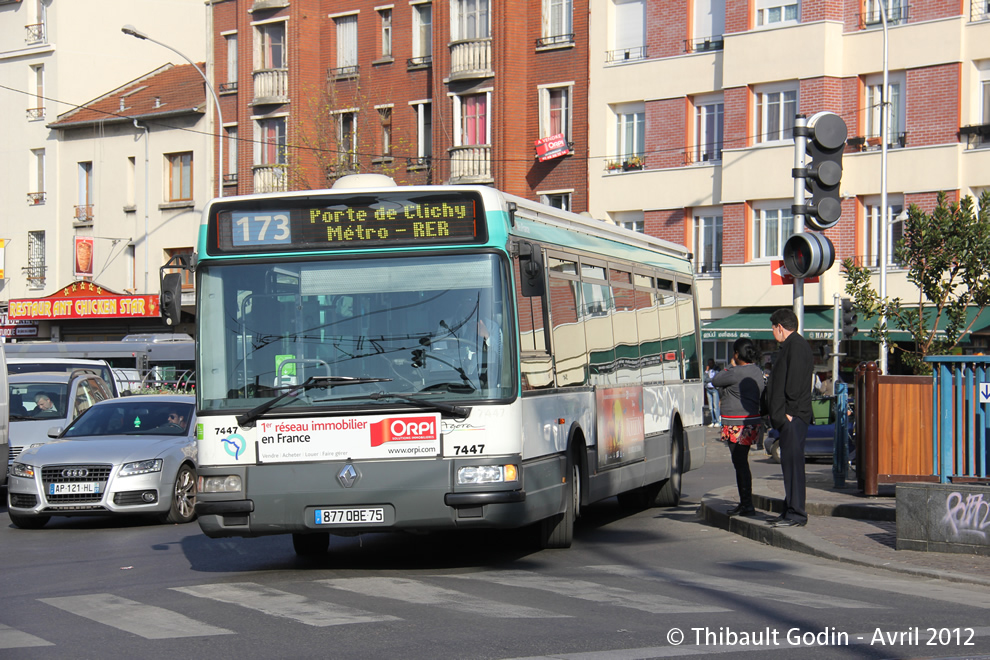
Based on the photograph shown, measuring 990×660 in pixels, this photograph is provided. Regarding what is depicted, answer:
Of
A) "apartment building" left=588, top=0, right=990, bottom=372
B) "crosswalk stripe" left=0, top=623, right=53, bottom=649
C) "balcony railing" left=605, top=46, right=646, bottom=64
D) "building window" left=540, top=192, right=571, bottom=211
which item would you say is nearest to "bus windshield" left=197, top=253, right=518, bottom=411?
"crosswalk stripe" left=0, top=623, right=53, bottom=649

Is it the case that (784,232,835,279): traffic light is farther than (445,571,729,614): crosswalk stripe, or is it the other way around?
(784,232,835,279): traffic light

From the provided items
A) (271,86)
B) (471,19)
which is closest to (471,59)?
(471,19)

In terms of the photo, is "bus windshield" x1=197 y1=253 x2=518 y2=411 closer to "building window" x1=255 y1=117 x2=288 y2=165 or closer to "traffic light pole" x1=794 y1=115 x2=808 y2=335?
"traffic light pole" x1=794 y1=115 x2=808 y2=335

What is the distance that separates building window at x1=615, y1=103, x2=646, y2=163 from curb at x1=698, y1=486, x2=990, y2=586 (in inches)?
978

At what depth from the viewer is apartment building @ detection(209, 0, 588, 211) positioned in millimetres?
40500

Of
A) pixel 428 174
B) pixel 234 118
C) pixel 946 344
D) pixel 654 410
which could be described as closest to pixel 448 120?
pixel 428 174

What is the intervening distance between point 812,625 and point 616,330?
18.4 ft

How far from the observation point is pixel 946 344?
2059 cm

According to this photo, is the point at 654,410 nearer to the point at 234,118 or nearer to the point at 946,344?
the point at 946,344

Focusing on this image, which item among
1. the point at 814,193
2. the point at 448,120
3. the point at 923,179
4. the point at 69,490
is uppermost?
the point at 448,120

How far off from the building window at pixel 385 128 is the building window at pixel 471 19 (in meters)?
3.75

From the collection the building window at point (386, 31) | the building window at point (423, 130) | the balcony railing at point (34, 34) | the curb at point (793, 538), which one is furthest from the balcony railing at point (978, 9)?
the balcony railing at point (34, 34)

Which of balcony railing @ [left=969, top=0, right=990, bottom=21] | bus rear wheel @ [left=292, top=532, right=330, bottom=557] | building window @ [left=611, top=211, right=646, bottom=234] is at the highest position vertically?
balcony railing @ [left=969, top=0, right=990, bottom=21]

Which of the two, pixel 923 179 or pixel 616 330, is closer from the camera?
pixel 616 330
